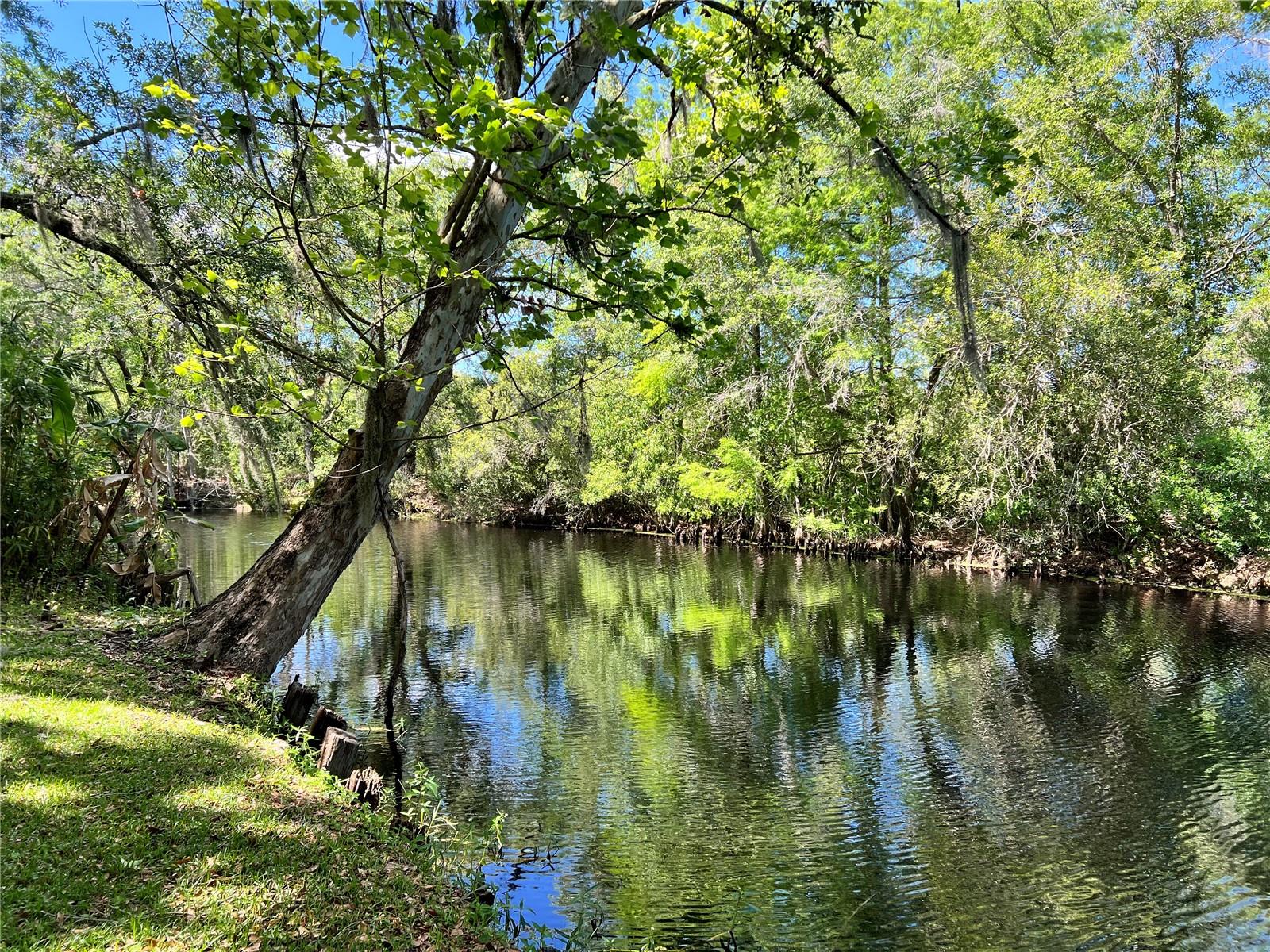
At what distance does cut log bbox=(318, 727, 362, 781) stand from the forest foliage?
6.78 ft

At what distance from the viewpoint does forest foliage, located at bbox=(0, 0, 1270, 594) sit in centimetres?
408

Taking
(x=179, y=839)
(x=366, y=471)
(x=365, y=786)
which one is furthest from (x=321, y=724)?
(x=179, y=839)

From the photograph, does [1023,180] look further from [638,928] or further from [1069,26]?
[638,928]

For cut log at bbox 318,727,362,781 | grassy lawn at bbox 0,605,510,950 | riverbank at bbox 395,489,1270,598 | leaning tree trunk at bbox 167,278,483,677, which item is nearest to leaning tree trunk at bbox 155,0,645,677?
leaning tree trunk at bbox 167,278,483,677

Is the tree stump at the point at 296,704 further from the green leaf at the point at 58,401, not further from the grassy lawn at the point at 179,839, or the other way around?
the green leaf at the point at 58,401

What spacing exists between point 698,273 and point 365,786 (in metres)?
19.6

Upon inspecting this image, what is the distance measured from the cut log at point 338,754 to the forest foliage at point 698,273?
207 cm

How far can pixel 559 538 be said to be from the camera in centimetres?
3112

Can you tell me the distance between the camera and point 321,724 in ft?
18.3

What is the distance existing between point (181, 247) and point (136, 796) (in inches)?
194

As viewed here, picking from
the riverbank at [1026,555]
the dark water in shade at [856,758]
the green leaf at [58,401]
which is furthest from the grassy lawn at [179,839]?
the riverbank at [1026,555]

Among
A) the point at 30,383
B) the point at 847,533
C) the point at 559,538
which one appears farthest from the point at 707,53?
the point at 559,538

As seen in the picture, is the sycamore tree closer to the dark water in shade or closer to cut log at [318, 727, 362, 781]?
cut log at [318, 727, 362, 781]

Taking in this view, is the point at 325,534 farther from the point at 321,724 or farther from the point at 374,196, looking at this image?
the point at 374,196
